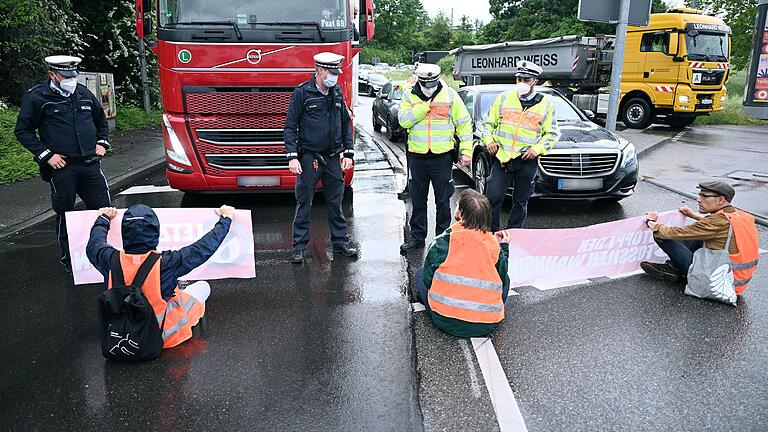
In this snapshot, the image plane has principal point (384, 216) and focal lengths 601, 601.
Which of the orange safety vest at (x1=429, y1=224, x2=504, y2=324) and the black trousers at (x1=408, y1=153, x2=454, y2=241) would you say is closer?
the orange safety vest at (x1=429, y1=224, x2=504, y2=324)

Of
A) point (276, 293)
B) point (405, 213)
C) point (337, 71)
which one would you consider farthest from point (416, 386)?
point (405, 213)

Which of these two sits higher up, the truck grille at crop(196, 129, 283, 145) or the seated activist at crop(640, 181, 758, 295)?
the truck grille at crop(196, 129, 283, 145)

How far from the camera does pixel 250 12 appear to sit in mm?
7285

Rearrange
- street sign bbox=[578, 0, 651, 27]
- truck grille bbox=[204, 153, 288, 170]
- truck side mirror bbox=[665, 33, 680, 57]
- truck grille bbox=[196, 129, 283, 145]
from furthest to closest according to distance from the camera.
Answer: truck side mirror bbox=[665, 33, 680, 57] < street sign bbox=[578, 0, 651, 27] < truck grille bbox=[204, 153, 288, 170] < truck grille bbox=[196, 129, 283, 145]

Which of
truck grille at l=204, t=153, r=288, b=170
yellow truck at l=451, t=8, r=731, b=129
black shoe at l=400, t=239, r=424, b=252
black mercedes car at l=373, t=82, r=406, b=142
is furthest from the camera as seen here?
yellow truck at l=451, t=8, r=731, b=129

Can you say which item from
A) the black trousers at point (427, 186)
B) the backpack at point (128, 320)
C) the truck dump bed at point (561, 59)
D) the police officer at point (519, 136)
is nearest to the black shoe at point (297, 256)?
the black trousers at point (427, 186)

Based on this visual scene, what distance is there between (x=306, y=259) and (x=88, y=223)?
203 cm

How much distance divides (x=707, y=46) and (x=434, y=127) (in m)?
15.1

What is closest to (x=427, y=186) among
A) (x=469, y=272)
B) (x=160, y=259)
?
(x=469, y=272)

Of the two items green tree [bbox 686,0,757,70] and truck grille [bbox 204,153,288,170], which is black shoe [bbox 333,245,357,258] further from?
green tree [bbox 686,0,757,70]

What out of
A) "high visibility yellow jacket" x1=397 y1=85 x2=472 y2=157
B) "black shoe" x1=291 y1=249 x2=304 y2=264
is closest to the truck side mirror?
"high visibility yellow jacket" x1=397 y1=85 x2=472 y2=157

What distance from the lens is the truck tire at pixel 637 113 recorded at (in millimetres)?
18453

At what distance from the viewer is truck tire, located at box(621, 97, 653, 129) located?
18.5 meters

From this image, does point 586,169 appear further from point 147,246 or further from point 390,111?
point 390,111
